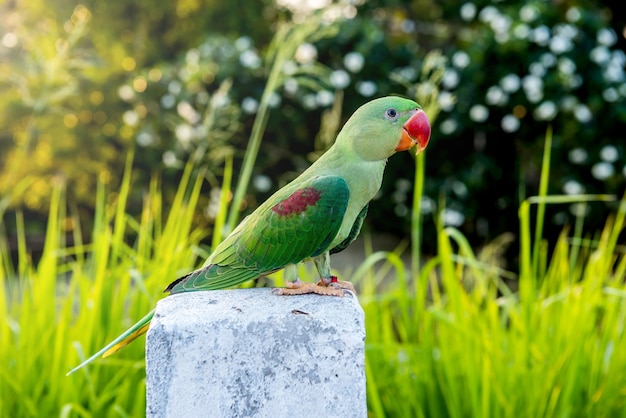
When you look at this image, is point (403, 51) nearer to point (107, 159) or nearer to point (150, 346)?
point (107, 159)

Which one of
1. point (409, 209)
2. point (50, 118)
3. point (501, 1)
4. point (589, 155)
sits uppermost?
point (501, 1)

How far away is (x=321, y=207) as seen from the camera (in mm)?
1428

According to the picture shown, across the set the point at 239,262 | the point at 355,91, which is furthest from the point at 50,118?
the point at 239,262

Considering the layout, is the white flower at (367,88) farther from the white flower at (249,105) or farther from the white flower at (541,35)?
the white flower at (541,35)

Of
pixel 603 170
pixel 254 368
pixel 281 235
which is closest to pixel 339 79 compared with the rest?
pixel 603 170

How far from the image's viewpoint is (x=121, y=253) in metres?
2.80

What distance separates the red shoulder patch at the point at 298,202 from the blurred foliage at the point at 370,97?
11.0 ft

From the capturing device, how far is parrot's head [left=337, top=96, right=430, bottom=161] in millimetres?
1449

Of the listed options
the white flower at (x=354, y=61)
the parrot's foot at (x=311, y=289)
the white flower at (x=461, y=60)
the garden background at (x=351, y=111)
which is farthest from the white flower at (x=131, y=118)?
the parrot's foot at (x=311, y=289)

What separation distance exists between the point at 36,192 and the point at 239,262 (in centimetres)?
490

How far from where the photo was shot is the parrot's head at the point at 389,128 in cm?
145

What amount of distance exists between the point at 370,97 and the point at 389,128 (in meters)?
3.92

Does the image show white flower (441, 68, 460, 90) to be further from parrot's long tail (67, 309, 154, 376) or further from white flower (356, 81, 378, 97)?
parrot's long tail (67, 309, 154, 376)

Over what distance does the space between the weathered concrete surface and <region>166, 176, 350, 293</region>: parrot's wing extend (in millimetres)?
127
